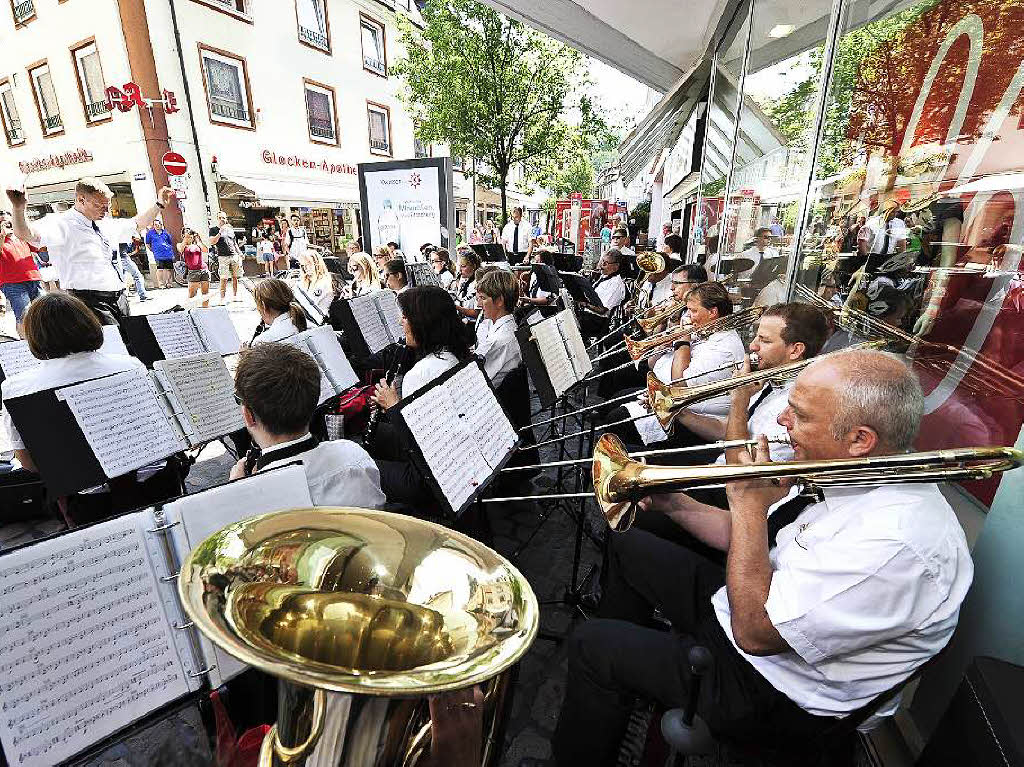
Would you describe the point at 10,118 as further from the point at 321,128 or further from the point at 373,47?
the point at 373,47

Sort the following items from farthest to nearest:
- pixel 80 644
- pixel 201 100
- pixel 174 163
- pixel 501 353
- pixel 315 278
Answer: pixel 201 100, pixel 174 163, pixel 315 278, pixel 501 353, pixel 80 644

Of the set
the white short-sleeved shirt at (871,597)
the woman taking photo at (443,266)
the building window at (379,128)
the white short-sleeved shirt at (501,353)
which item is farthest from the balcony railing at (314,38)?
the white short-sleeved shirt at (871,597)

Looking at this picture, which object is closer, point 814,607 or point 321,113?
point 814,607

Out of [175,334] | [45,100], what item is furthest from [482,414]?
[45,100]

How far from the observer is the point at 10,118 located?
17.2 metres

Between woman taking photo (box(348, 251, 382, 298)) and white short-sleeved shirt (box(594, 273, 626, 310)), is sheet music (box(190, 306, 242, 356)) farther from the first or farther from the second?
white short-sleeved shirt (box(594, 273, 626, 310))

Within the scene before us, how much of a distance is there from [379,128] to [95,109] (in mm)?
9637

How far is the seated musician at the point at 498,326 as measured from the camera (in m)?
3.85

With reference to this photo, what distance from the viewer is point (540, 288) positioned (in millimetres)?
7551

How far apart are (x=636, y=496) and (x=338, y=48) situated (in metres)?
22.2

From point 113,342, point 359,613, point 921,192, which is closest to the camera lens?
point 359,613

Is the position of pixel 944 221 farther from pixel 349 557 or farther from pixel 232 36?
pixel 232 36

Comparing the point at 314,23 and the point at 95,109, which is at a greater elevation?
the point at 314,23

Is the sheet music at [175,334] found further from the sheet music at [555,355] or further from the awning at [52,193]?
the awning at [52,193]
